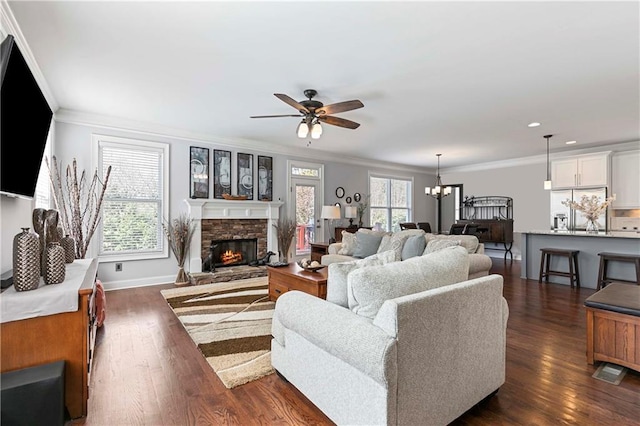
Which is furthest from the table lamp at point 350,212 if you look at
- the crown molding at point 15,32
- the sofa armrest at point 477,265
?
the crown molding at point 15,32

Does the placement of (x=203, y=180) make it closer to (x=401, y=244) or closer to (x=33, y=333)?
(x=401, y=244)

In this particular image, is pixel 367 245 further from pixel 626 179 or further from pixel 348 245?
pixel 626 179

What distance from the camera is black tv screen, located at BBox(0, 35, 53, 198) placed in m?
1.74

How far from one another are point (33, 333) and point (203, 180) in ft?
13.2

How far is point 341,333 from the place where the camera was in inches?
59.5

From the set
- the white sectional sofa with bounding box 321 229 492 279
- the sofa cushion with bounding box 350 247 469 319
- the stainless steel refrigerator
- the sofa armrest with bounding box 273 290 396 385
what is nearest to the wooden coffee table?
the white sectional sofa with bounding box 321 229 492 279

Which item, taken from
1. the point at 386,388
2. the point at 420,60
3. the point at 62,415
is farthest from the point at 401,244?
the point at 62,415

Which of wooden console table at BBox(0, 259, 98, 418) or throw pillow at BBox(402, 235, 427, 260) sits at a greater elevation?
throw pillow at BBox(402, 235, 427, 260)

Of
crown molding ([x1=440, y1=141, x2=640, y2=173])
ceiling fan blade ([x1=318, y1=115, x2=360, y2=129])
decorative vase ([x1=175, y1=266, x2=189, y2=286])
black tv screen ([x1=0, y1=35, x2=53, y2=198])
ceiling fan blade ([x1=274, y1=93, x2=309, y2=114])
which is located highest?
crown molding ([x1=440, y1=141, x2=640, y2=173])

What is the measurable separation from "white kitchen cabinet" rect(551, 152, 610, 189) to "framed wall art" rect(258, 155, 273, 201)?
612cm

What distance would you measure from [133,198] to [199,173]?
1.09 m

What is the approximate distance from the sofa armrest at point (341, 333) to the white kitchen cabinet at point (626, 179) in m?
7.15

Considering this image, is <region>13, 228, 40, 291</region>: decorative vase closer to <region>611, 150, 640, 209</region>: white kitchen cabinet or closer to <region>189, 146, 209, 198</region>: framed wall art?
<region>189, 146, 209, 198</region>: framed wall art

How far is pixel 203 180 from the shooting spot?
17.8ft
